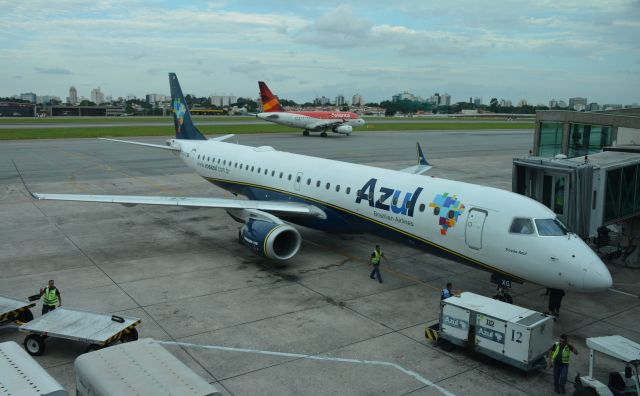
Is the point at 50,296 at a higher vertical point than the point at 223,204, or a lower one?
lower

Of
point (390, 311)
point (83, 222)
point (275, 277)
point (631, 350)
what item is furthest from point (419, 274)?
point (83, 222)

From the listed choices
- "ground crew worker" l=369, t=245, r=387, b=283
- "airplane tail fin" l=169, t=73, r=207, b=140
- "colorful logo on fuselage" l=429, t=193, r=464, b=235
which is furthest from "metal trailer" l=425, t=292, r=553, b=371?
"airplane tail fin" l=169, t=73, r=207, b=140

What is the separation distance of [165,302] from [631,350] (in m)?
13.4

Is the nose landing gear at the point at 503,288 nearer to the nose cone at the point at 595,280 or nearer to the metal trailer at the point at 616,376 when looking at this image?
the nose cone at the point at 595,280

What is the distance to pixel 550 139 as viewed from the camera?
3066cm

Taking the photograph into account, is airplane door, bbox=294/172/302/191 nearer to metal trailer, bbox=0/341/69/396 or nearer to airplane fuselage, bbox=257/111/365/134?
metal trailer, bbox=0/341/69/396

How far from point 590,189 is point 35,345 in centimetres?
1842

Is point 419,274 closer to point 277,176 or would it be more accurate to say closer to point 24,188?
point 277,176

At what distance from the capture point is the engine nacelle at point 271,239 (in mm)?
20234

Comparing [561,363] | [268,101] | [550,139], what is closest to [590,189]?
[561,363]

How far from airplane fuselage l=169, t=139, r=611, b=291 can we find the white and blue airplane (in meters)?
0.03

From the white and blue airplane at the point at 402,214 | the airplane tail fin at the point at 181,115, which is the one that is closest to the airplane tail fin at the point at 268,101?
the airplane tail fin at the point at 181,115

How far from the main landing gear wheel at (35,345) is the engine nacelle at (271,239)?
28.2ft

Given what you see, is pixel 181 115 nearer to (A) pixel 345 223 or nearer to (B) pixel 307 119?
(A) pixel 345 223
